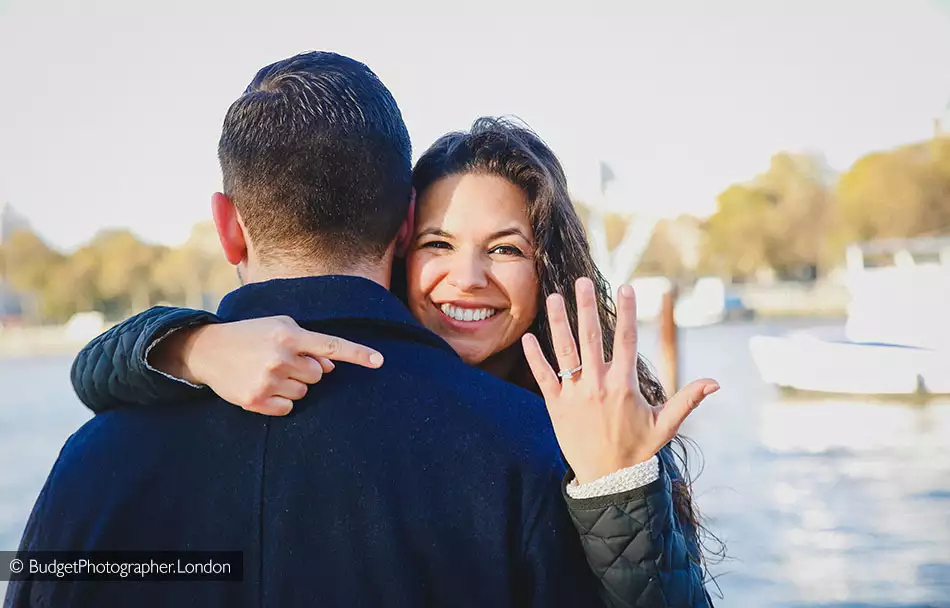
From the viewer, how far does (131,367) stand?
5.13 ft

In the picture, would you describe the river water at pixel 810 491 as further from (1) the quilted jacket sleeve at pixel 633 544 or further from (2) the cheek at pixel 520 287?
(1) the quilted jacket sleeve at pixel 633 544

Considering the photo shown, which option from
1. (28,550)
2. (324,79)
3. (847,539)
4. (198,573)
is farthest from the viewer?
(847,539)

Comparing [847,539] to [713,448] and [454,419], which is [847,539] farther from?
[454,419]

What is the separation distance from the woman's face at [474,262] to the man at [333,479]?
72cm

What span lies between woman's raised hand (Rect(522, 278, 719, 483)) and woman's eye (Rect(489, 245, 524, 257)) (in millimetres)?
906

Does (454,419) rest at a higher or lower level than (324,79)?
lower

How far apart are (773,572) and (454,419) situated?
6.70m

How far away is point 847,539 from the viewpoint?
28.0ft

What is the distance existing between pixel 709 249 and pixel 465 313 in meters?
55.9

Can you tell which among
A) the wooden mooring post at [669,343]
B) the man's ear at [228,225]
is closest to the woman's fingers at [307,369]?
the man's ear at [228,225]

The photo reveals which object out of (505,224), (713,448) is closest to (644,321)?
(713,448)

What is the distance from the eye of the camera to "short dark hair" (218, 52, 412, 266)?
5.15ft

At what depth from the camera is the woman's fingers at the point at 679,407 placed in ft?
4.62

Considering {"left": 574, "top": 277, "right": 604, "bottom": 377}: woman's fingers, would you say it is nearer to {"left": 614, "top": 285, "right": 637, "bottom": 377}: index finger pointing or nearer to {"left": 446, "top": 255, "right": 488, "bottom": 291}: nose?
{"left": 614, "top": 285, "right": 637, "bottom": 377}: index finger pointing
